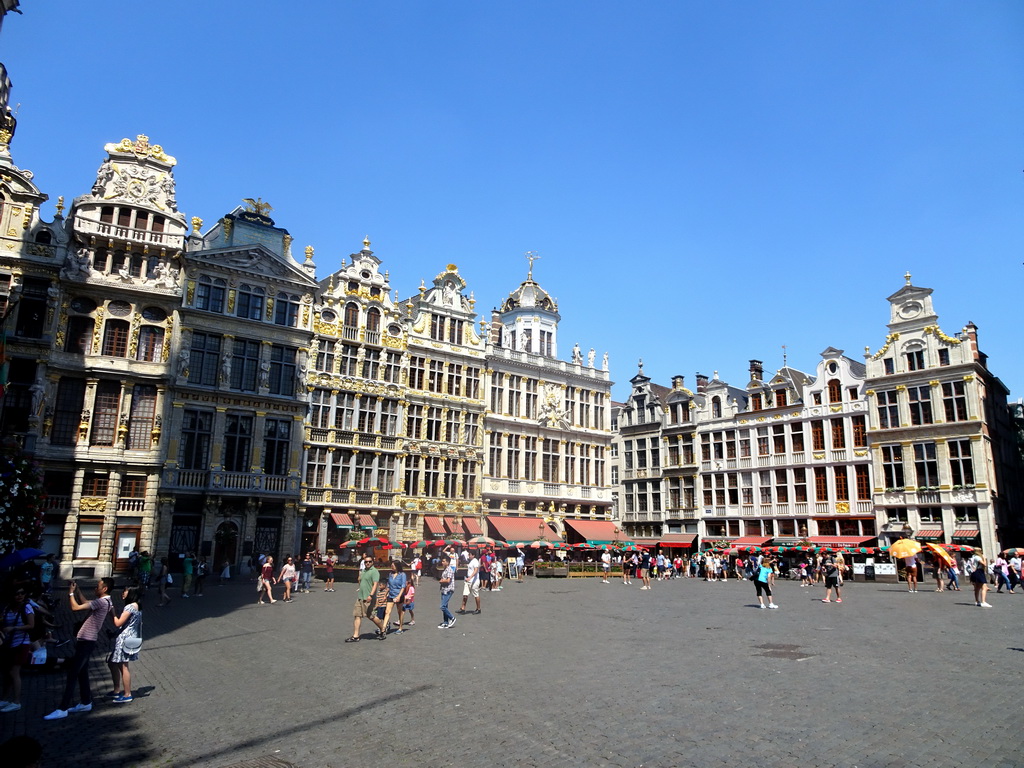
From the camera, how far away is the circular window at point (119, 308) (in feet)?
121

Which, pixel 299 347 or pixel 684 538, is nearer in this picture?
pixel 299 347

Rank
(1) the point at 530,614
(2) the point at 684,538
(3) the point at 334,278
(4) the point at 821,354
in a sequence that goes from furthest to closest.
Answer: (2) the point at 684,538 → (4) the point at 821,354 → (3) the point at 334,278 → (1) the point at 530,614

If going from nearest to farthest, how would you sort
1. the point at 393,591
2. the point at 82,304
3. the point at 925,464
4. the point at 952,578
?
the point at 393,591
the point at 952,578
the point at 82,304
the point at 925,464

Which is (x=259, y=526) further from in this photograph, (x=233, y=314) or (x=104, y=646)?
(x=104, y=646)

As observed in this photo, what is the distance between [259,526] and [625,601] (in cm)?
2220

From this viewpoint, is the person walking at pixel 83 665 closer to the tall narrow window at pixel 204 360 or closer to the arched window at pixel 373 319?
the tall narrow window at pixel 204 360

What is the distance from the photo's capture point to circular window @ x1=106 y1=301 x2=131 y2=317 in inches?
1454

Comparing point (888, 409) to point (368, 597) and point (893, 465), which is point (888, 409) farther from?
point (368, 597)

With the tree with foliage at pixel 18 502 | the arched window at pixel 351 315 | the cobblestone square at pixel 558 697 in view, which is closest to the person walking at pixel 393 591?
the cobblestone square at pixel 558 697

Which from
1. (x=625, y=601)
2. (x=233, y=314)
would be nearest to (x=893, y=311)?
(x=625, y=601)

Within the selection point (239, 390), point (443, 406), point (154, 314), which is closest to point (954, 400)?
point (443, 406)

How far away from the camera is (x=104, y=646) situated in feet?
51.0

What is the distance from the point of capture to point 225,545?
38.9m

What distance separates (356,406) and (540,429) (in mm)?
15221
